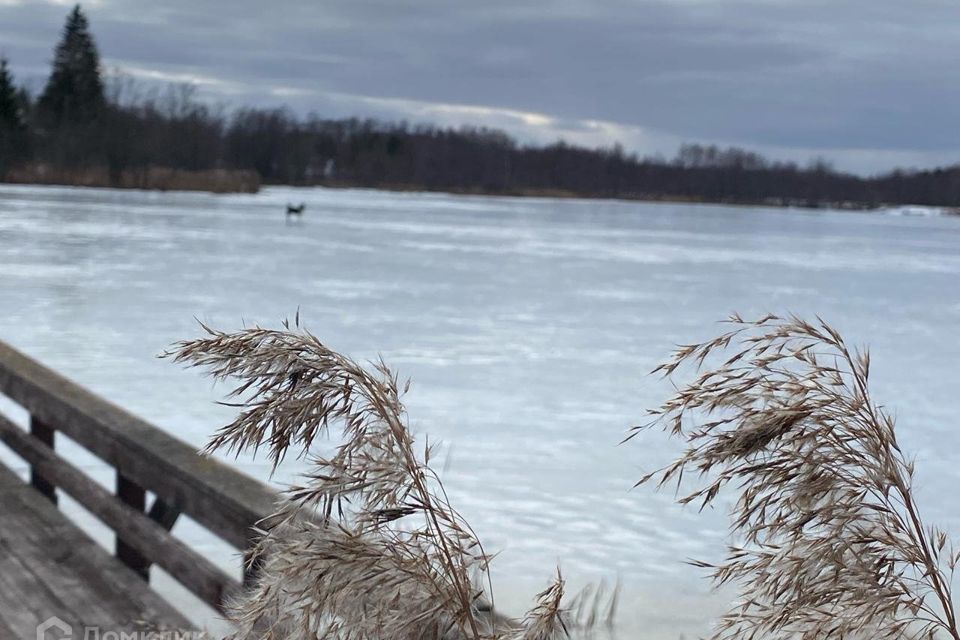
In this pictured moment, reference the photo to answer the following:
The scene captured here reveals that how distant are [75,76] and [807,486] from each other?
9462 cm

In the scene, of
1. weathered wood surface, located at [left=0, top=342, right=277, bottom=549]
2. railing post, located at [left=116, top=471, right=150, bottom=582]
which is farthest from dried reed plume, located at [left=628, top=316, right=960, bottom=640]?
railing post, located at [left=116, top=471, right=150, bottom=582]

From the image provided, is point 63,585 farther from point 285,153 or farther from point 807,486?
point 285,153

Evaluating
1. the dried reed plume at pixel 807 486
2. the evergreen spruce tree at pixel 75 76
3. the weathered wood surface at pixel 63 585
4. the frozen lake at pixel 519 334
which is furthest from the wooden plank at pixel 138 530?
the evergreen spruce tree at pixel 75 76

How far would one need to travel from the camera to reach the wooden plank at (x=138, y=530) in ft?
10.5

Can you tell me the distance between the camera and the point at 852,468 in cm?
124

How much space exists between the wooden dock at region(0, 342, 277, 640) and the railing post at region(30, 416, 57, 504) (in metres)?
0.10

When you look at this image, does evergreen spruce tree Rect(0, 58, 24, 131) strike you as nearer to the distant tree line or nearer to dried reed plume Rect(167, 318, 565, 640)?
the distant tree line

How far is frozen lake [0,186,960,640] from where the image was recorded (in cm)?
690

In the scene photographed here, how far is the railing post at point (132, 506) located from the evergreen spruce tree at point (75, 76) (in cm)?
8777

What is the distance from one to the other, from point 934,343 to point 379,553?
15.3 metres

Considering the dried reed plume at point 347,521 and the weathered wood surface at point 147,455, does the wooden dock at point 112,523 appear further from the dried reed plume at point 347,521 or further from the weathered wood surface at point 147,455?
the dried reed plume at point 347,521

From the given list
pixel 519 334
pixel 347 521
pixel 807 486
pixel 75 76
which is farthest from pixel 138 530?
pixel 75 76

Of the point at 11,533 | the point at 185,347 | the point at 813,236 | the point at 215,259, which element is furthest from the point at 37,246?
the point at 813,236

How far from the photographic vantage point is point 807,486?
4.04 feet
